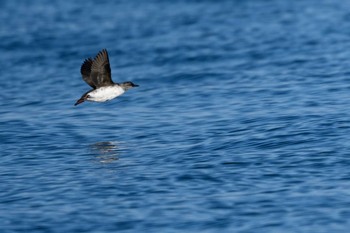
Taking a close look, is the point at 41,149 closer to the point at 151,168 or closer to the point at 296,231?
the point at 151,168

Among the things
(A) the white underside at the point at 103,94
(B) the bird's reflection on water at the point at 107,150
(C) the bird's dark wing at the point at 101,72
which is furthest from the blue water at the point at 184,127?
(C) the bird's dark wing at the point at 101,72

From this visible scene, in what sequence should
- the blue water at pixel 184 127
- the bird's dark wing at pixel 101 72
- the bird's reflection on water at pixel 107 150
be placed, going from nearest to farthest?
the blue water at pixel 184 127, the bird's reflection on water at pixel 107 150, the bird's dark wing at pixel 101 72

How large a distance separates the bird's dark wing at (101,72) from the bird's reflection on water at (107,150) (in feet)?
4.26

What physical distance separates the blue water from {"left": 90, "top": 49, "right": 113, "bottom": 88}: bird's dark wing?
1.38 meters

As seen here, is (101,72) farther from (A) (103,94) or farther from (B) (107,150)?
(B) (107,150)

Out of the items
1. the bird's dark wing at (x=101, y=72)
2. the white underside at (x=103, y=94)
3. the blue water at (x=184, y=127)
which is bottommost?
the blue water at (x=184, y=127)

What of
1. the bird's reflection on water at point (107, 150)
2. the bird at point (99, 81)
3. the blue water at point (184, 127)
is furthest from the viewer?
the bird at point (99, 81)

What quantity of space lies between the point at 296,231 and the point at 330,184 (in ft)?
7.11

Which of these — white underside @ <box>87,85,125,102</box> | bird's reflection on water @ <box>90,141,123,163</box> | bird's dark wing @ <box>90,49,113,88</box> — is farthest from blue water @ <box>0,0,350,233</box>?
bird's dark wing @ <box>90,49,113,88</box>

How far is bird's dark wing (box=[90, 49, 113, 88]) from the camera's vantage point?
17.4 meters

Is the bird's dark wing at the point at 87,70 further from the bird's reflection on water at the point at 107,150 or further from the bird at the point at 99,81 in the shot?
the bird's reflection on water at the point at 107,150

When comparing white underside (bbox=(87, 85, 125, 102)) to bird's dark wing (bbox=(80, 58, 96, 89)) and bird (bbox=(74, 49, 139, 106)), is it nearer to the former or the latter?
bird (bbox=(74, 49, 139, 106))

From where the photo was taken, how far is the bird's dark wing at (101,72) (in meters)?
17.4

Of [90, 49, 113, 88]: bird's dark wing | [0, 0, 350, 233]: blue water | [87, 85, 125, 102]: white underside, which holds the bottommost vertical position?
[0, 0, 350, 233]: blue water
